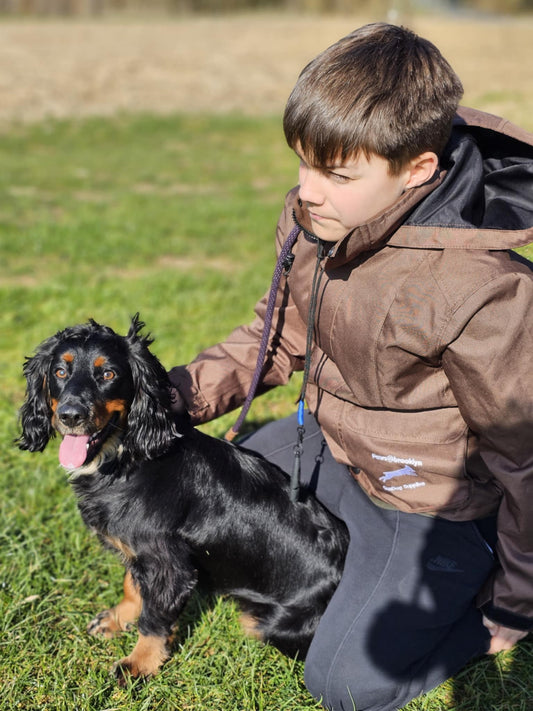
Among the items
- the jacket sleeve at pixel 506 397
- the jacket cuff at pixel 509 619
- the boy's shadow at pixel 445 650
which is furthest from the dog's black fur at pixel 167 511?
the jacket sleeve at pixel 506 397

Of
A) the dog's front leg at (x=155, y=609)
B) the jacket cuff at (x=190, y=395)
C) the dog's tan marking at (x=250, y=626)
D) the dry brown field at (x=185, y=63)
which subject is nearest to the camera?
the dog's front leg at (x=155, y=609)

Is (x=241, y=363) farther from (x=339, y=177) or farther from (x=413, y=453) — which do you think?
(x=339, y=177)

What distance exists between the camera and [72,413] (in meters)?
2.62

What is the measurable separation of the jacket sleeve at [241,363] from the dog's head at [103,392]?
8.8 inches

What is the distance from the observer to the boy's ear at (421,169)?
2.38 m

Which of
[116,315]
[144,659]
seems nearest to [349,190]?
[144,659]

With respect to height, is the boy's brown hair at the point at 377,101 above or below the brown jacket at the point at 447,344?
above

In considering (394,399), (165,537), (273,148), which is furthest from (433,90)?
(273,148)

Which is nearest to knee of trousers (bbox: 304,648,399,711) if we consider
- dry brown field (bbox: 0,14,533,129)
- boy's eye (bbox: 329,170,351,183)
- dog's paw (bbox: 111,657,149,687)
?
dog's paw (bbox: 111,657,149,687)

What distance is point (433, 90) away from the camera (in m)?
2.33

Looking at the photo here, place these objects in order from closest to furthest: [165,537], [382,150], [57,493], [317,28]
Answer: [382,150]
[165,537]
[57,493]
[317,28]

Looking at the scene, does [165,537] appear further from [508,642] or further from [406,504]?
[508,642]

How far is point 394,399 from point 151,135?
14.7 m

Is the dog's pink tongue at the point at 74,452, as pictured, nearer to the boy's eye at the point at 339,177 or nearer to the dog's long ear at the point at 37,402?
the dog's long ear at the point at 37,402
